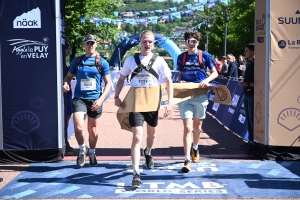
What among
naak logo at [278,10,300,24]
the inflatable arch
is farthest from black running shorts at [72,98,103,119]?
the inflatable arch

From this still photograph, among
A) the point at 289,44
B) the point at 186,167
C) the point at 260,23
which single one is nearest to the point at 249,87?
the point at 260,23

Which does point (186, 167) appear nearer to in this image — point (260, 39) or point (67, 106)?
point (260, 39)

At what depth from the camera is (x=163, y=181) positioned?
7.39 meters

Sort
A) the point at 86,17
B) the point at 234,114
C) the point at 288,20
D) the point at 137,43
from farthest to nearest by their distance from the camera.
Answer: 1. the point at 137,43
2. the point at 86,17
3. the point at 234,114
4. the point at 288,20

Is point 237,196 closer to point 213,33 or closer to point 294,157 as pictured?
point 294,157

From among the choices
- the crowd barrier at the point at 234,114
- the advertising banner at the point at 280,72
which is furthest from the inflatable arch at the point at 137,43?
the advertising banner at the point at 280,72

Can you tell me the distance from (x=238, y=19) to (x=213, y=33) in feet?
57.0

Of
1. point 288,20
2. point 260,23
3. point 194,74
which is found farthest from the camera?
point 260,23

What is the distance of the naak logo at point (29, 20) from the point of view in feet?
28.1

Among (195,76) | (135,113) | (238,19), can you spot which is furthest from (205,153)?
(238,19)

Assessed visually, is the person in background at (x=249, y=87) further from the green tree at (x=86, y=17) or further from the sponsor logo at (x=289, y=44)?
the green tree at (x=86, y=17)

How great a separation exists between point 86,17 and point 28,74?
29.8 metres

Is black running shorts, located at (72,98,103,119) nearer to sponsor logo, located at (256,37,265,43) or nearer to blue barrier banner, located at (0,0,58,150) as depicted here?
blue barrier banner, located at (0,0,58,150)

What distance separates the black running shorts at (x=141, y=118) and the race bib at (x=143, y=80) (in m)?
0.39
